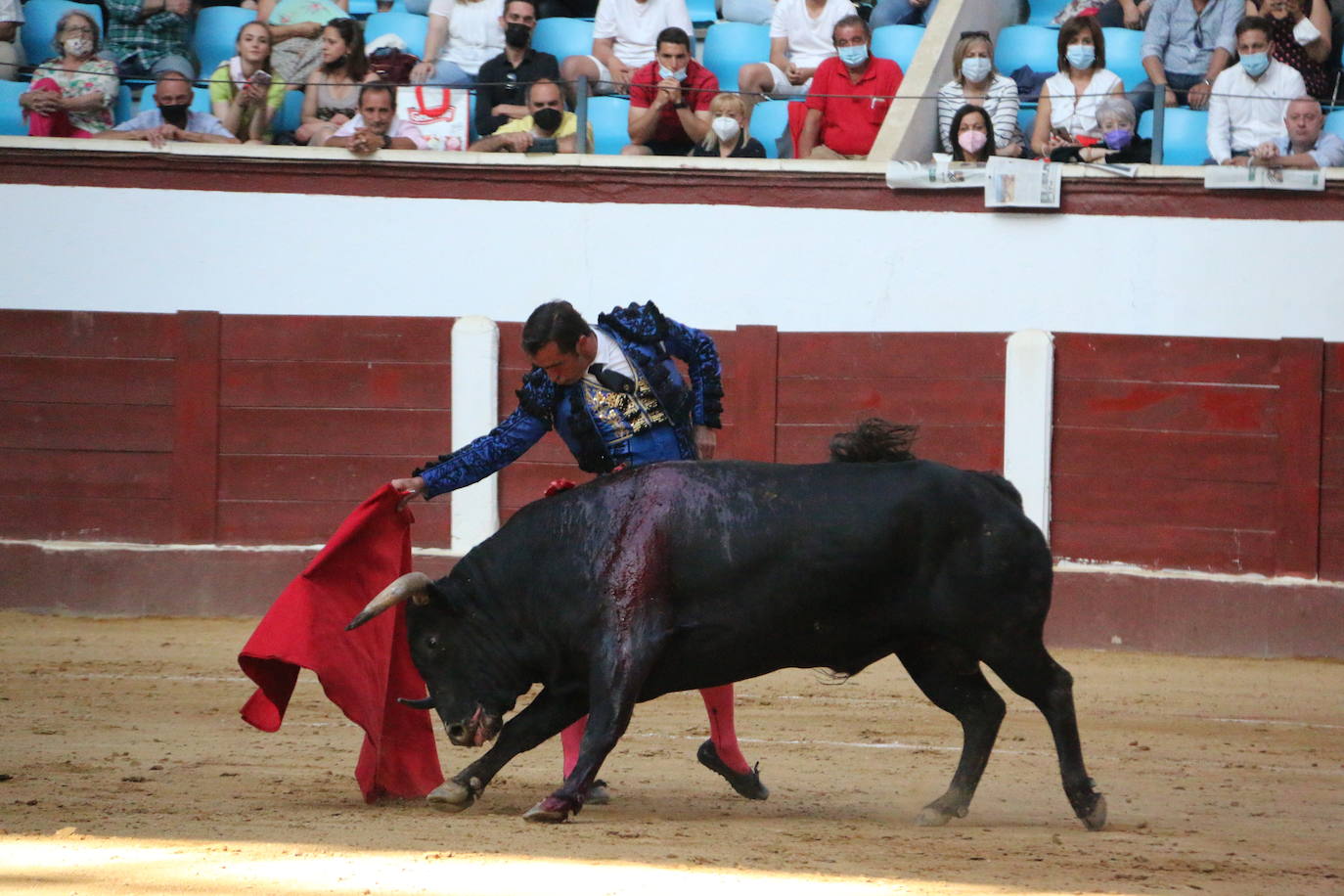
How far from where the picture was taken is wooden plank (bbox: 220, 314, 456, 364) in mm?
8102

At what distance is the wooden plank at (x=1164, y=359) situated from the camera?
24.5 ft

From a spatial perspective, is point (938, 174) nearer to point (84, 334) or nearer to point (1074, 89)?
point (1074, 89)

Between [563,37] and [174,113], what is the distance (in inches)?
78.3

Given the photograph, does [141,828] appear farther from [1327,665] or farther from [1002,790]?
[1327,665]

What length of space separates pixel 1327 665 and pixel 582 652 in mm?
4268

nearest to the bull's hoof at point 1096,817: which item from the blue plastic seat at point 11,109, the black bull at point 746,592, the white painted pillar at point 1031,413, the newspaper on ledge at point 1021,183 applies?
the black bull at point 746,592

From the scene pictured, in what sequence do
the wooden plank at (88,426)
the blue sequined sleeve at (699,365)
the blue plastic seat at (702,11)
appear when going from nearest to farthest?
the blue sequined sleeve at (699,365)
the wooden plank at (88,426)
the blue plastic seat at (702,11)

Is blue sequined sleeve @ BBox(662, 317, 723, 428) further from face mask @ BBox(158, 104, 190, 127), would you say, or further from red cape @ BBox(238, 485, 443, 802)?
face mask @ BBox(158, 104, 190, 127)

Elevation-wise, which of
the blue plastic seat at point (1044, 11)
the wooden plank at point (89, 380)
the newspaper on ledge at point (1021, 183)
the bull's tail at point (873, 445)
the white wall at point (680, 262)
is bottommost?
the wooden plank at point (89, 380)

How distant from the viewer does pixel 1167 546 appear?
24.8 ft

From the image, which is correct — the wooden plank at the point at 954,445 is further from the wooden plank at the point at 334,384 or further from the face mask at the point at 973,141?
the wooden plank at the point at 334,384

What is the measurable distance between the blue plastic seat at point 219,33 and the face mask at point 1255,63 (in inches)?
195

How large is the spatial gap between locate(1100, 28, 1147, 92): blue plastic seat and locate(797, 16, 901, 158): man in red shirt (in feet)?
3.63

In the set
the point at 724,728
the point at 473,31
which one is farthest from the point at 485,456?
the point at 473,31
